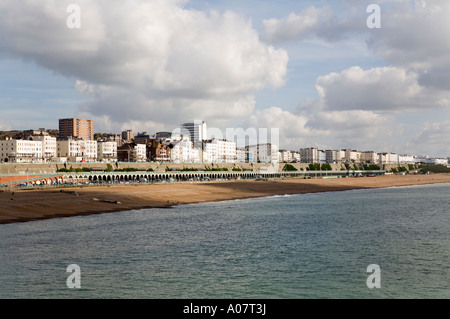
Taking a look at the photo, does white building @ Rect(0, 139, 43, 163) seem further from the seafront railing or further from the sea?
the sea

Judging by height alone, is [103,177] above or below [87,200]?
above

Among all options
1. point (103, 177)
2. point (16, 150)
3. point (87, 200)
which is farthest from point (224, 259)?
point (16, 150)

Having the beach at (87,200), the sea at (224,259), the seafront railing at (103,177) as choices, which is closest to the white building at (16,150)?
the seafront railing at (103,177)

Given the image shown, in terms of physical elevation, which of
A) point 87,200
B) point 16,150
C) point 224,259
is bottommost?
point 224,259

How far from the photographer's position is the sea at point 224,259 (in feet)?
75.4

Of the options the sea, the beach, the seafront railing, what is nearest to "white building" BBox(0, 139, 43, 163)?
the seafront railing

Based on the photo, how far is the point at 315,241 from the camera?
3722 cm

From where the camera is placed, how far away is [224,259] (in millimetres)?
30203

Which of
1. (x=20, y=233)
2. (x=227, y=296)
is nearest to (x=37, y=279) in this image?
(x=227, y=296)

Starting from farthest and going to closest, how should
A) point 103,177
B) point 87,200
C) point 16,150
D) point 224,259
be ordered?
point 16,150 → point 103,177 → point 87,200 → point 224,259

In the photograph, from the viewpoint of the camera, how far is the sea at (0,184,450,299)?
22984mm

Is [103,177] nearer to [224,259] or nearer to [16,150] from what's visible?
[16,150]
